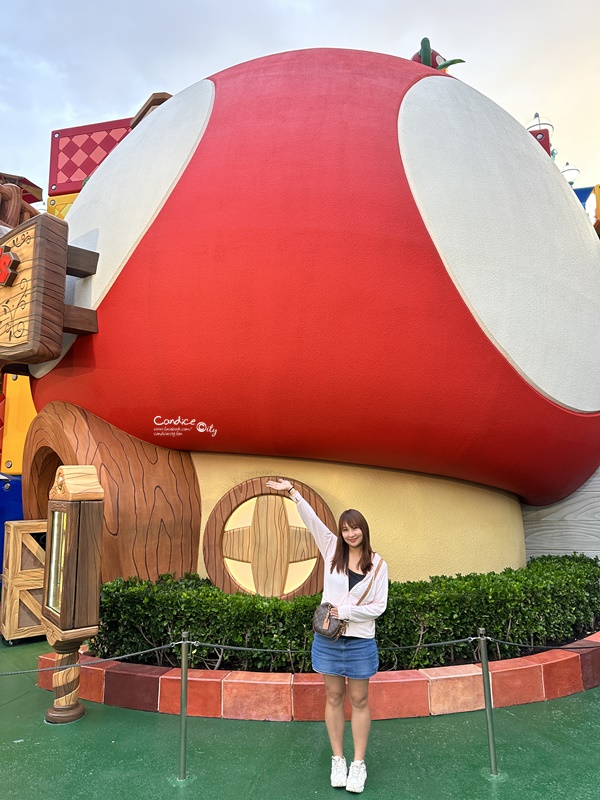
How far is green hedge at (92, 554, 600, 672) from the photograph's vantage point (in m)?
4.41

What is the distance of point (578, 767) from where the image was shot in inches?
137

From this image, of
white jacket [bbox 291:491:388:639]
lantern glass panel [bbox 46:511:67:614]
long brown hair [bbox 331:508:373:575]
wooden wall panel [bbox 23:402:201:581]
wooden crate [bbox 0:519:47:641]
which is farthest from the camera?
wooden crate [bbox 0:519:47:641]

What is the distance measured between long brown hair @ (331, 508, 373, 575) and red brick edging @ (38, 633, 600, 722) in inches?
50.7

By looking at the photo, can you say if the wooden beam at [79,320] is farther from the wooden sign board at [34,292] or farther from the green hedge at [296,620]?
the green hedge at [296,620]

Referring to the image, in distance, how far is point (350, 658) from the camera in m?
3.15

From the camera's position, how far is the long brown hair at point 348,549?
3.23 metres

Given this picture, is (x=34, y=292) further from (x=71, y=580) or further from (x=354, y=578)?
(x=354, y=578)

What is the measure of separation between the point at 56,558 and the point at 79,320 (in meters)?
2.10

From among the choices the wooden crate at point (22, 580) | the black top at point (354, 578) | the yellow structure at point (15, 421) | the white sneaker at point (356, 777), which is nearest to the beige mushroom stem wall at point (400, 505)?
the wooden crate at point (22, 580)

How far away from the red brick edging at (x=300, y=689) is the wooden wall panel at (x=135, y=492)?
0.97 metres

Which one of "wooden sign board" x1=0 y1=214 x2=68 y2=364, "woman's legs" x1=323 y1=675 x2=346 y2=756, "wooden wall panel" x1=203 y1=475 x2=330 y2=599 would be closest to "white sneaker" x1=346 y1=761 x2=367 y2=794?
"woman's legs" x1=323 y1=675 x2=346 y2=756

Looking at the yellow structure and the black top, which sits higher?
the yellow structure

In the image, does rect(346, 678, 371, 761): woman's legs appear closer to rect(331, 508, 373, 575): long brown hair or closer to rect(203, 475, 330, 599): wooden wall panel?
rect(331, 508, 373, 575): long brown hair

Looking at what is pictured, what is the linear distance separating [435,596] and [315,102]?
446 centimetres
